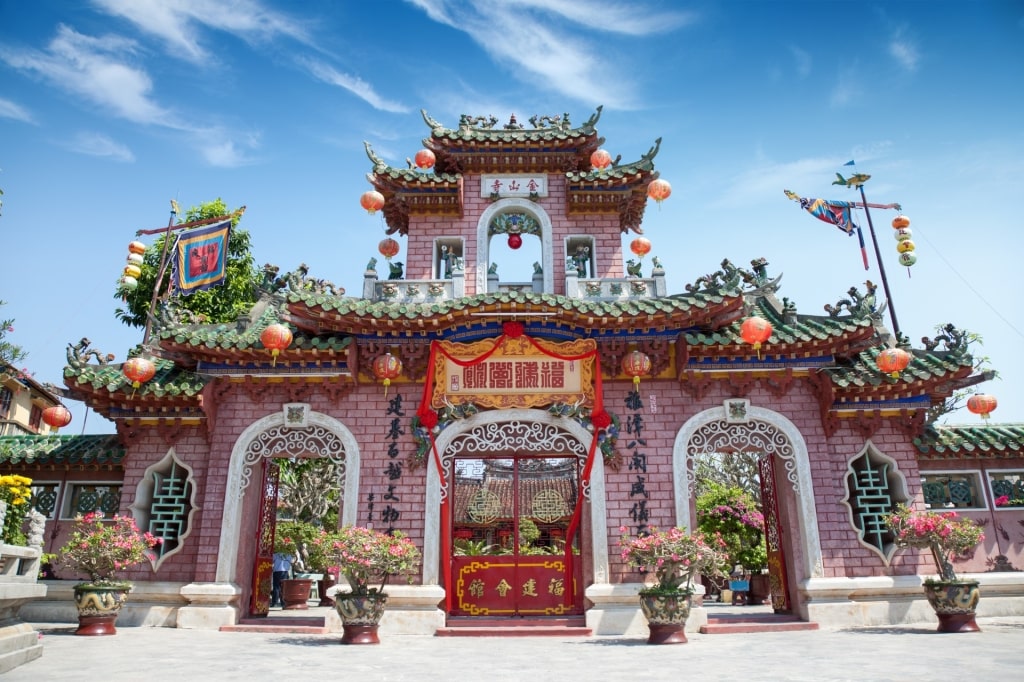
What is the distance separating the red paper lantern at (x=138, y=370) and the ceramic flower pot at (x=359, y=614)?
5381 millimetres

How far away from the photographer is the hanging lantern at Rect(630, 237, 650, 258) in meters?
14.7

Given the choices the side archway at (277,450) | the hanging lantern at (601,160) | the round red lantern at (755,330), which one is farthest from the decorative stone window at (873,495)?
the side archway at (277,450)

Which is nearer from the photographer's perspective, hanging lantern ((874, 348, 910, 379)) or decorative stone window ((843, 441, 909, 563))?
hanging lantern ((874, 348, 910, 379))

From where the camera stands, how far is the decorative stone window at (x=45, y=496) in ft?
42.2

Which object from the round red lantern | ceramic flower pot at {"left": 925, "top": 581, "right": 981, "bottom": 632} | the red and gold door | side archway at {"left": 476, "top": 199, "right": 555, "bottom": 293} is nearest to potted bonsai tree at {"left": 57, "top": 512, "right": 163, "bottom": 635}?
the red and gold door

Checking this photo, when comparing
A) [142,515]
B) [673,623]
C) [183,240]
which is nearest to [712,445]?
[673,623]

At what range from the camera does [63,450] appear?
1286cm

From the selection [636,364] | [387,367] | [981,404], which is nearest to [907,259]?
[981,404]

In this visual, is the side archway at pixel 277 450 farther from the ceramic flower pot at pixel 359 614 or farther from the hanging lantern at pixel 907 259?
the hanging lantern at pixel 907 259

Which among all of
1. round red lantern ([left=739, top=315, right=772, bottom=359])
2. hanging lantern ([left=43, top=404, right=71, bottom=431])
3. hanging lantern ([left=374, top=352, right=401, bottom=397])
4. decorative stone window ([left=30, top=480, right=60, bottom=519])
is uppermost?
round red lantern ([left=739, top=315, right=772, bottom=359])

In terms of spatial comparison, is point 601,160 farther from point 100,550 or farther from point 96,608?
point 96,608

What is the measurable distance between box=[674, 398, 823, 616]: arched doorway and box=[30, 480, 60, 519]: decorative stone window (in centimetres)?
1179

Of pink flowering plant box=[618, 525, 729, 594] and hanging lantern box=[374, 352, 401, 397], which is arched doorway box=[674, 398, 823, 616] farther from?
hanging lantern box=[374, 352, 401, 397]

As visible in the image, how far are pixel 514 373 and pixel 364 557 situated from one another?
4.24 meters
